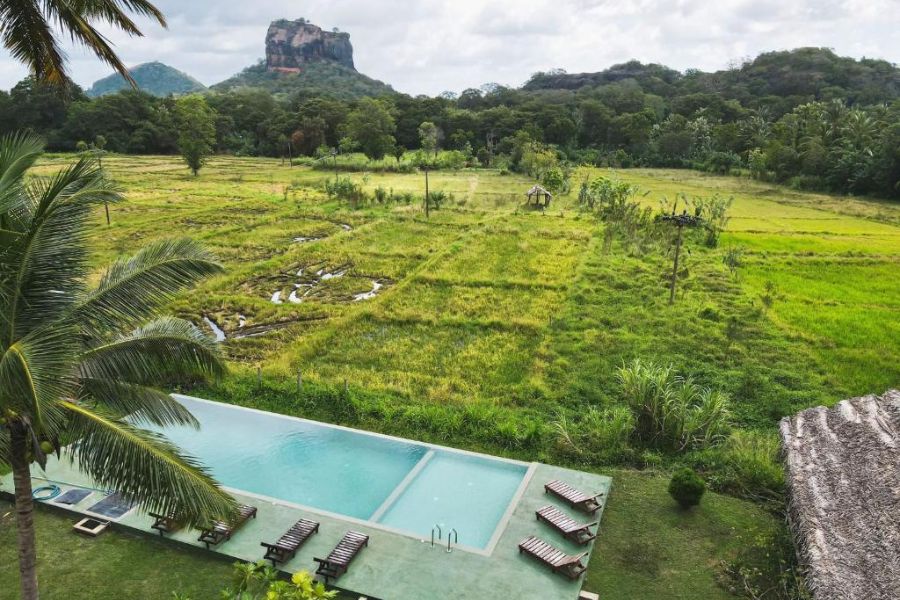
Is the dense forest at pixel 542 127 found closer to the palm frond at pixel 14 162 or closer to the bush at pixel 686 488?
the bush at pixel 686 488

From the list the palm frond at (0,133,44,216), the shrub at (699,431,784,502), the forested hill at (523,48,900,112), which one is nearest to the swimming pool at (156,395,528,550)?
the shrub at (699,431,784,502)

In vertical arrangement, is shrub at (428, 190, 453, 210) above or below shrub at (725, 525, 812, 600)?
above

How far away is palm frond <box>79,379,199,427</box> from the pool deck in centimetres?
284

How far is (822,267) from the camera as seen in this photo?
25.7 metres

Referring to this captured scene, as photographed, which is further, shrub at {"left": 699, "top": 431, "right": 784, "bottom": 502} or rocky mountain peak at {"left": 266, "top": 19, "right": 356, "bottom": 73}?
rocky mountain peak at {"left": 266, "top": 19, "right": 356, "bottom": 73}

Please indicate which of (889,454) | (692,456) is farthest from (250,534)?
(889,454)

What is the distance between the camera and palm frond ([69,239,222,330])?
680 centimetres

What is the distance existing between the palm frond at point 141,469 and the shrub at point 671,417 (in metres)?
8.43

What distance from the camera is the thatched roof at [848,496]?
6.77 m

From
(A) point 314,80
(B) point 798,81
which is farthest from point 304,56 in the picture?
(B) point 798,81

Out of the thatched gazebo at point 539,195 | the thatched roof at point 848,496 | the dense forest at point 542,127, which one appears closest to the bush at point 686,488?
the thatched roof at point 848,496

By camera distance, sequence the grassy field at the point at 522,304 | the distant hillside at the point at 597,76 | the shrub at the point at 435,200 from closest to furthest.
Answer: the grassy field at the point at 522,304 → the shrub at the point at 435,200 → the distant hillside at the point at 597,76

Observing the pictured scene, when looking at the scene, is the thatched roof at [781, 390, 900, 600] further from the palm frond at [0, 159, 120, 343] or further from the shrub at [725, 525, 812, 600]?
the palm frond at [0, 159, 120, 343]

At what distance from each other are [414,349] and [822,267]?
1831 centimetres
